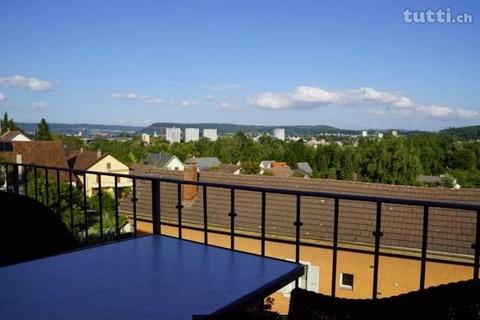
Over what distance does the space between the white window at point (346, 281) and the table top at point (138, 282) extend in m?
8.58

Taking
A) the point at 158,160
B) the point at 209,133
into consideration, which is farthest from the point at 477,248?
the point at 209,133

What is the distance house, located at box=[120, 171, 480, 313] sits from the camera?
9203mm

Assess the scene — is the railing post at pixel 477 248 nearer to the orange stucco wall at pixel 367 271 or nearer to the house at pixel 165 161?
the orange stucco wall at pixel 367 271

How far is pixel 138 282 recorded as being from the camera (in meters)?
1.44

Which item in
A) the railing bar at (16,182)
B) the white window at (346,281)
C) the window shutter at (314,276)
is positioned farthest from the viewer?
the window shutter at (314,276)

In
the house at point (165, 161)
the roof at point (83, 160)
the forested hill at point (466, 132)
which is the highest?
the forested hill at point (466, 132)

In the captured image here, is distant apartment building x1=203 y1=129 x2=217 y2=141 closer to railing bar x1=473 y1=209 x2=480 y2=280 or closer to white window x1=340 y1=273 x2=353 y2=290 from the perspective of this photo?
white window x1=340 y1=273 x2=353 y2=290

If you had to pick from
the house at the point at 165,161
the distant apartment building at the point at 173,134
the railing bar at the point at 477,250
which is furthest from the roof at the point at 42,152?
the distant apartment building at the point at 173,134

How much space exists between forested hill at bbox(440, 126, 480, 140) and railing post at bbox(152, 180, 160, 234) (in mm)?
33644

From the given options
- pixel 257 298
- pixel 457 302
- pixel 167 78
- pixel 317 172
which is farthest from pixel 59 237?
pixel 317 172

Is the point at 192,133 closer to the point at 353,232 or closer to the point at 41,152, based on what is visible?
the point at 41,152

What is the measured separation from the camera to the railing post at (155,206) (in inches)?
108

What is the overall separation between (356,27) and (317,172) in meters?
31.9

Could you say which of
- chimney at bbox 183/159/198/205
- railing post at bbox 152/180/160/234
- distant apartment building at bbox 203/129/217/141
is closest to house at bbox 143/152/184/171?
distant apartment building at bbox 203/129/217/141
